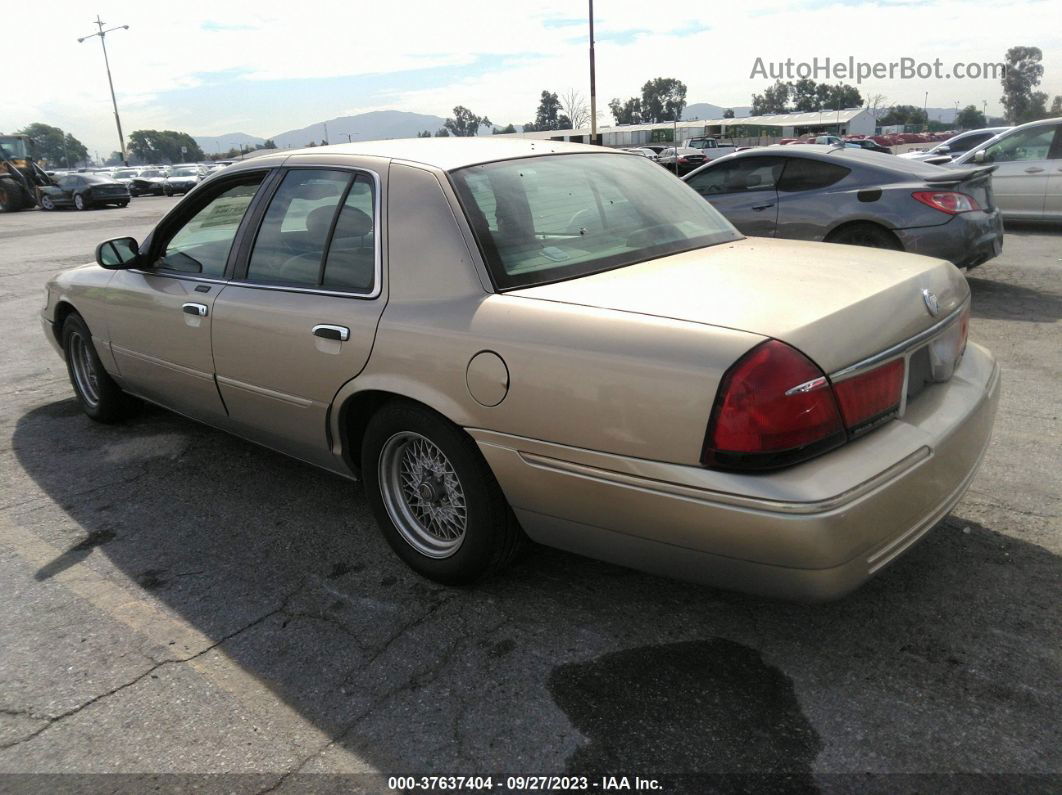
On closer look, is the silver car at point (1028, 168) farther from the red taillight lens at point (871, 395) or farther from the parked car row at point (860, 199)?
the red taillight lens at point (871, 395)

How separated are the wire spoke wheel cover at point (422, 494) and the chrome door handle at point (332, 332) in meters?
0.42

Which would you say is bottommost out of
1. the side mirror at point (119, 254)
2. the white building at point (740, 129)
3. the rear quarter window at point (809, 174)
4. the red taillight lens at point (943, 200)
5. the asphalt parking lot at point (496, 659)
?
the asphalt parking lot at point (496, 659)

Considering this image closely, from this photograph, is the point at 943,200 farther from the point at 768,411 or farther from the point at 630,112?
the point at 630,112

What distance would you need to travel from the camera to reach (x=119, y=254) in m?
4.23

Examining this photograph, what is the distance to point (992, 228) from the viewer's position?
7.06 m

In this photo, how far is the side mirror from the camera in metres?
4.22

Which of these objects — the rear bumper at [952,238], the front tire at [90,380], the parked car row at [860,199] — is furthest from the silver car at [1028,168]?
the front tire at [90,380]

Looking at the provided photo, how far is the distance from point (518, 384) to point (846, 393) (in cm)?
94

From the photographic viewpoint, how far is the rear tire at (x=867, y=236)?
6917 mm

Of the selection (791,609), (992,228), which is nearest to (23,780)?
(791,609)

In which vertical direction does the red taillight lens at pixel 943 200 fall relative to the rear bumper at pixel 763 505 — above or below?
above

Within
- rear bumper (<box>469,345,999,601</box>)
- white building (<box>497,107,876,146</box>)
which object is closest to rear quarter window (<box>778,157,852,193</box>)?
rear bumper (<box>469,345,999,601</box>)

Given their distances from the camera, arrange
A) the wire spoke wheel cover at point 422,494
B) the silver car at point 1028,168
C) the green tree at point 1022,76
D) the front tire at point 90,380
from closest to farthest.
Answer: the wire spoke wheel cover at point 422,494 → the front tire at point 90,380 → the silver car at point 1028,168 → the green tree at point 1022,76

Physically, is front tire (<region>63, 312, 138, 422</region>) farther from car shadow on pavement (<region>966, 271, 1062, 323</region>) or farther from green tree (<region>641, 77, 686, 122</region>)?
green tree (<region>641, 77, 686, 122</region>)
